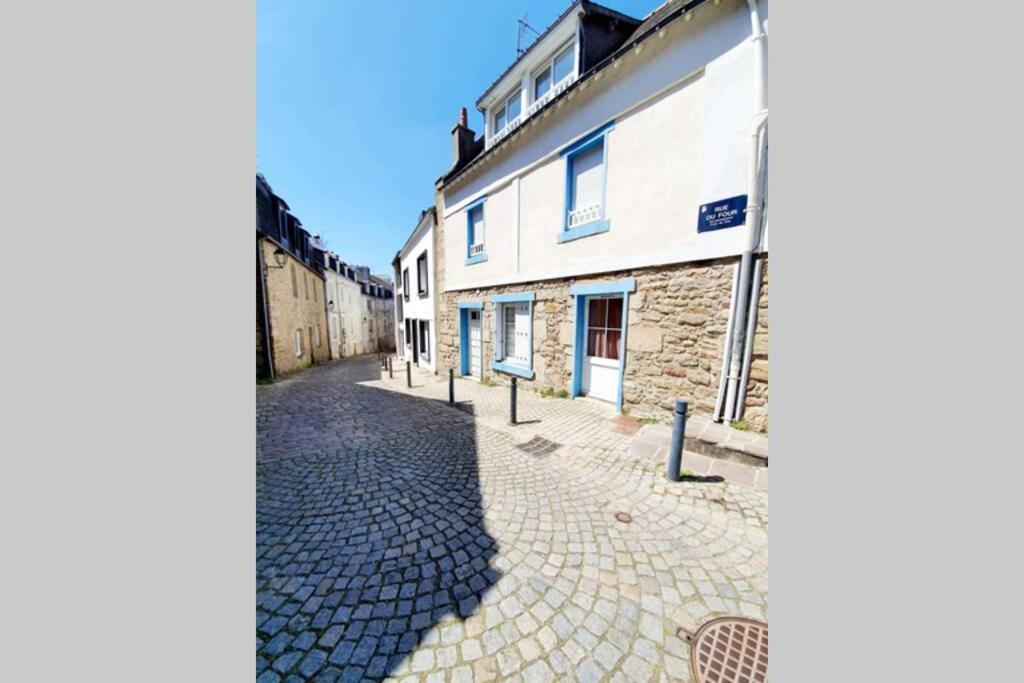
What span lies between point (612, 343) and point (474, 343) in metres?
4.88

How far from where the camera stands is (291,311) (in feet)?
44.3

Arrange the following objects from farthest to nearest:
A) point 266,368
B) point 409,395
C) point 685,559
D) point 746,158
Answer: point 266,368 < point 409,395 < point 746,158 < point 685,559

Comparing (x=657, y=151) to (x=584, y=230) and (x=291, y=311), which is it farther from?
(x=291, y=311)

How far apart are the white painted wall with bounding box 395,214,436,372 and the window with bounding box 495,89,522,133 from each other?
3.23 m

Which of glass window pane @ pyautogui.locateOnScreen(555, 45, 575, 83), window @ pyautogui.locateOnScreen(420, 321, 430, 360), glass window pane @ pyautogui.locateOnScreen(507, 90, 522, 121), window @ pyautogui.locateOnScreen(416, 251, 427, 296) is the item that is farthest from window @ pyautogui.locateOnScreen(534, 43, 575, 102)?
window @ pyautogui.locateOnScreen(420, 321, 430, 360)

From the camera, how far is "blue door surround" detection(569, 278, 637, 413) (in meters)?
5.61

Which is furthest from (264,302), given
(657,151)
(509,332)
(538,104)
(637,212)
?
(657,151)

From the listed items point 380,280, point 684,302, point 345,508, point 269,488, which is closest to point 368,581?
point 345,508

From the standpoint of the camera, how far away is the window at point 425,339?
1327 cm

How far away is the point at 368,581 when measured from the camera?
248 cm

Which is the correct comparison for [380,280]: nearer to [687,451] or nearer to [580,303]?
[580,303]

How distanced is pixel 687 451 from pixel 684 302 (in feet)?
7.00

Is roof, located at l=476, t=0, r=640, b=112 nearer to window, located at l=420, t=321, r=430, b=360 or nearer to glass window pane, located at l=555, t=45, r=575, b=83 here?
glass window pane, located at l=555, t=45, r=575, b=83

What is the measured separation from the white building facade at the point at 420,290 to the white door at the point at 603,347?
6190mm
